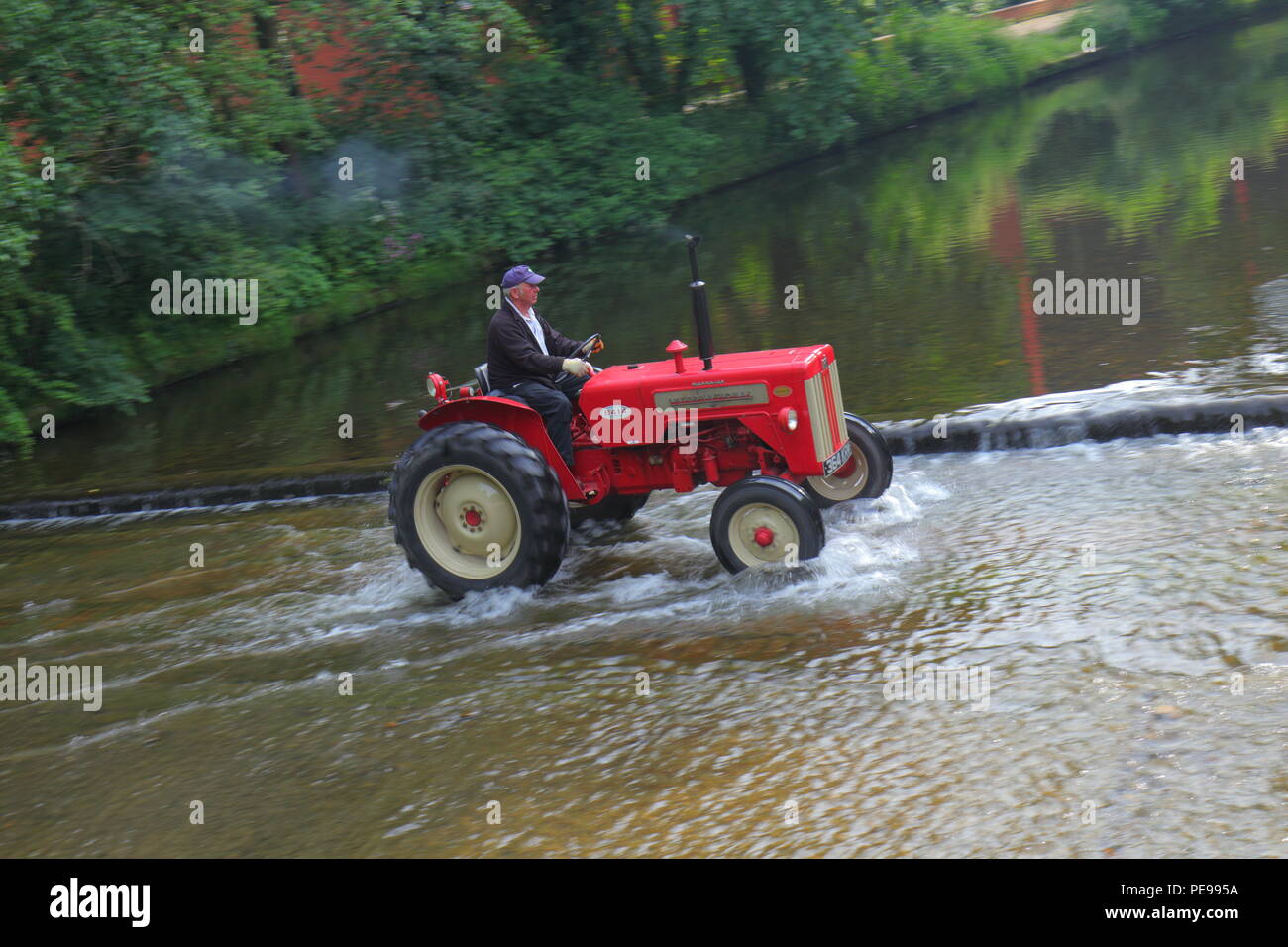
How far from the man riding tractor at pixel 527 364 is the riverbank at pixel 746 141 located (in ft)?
28.2

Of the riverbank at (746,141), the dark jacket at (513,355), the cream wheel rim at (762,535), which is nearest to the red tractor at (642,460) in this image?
the cream wheel rim at (762,535)

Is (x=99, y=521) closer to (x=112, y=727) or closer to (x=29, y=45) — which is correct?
(x=112, y=727)

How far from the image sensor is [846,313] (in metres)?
12.2

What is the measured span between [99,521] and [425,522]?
182 inches

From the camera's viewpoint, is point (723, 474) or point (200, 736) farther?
point (723, 474)

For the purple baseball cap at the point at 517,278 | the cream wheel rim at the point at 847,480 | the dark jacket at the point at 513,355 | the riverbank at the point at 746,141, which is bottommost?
the cream wheel rim at the point at 847,480

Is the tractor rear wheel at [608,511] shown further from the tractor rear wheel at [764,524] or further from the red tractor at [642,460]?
the tractor rear wheel at [764,524]

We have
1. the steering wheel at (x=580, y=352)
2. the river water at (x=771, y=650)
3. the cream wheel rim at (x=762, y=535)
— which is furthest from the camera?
the steering wheel at (x=580, y=352)

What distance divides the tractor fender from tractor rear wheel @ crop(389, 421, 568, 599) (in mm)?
142

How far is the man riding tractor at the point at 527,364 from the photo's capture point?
271 inches

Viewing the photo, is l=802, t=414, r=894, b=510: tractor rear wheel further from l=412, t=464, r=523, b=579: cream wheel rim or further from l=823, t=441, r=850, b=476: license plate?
l=412, t=464, r=523, b=579: cream wheel rim

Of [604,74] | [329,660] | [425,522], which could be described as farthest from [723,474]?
[604,74]

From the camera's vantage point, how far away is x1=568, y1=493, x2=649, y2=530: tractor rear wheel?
7.94 metres
